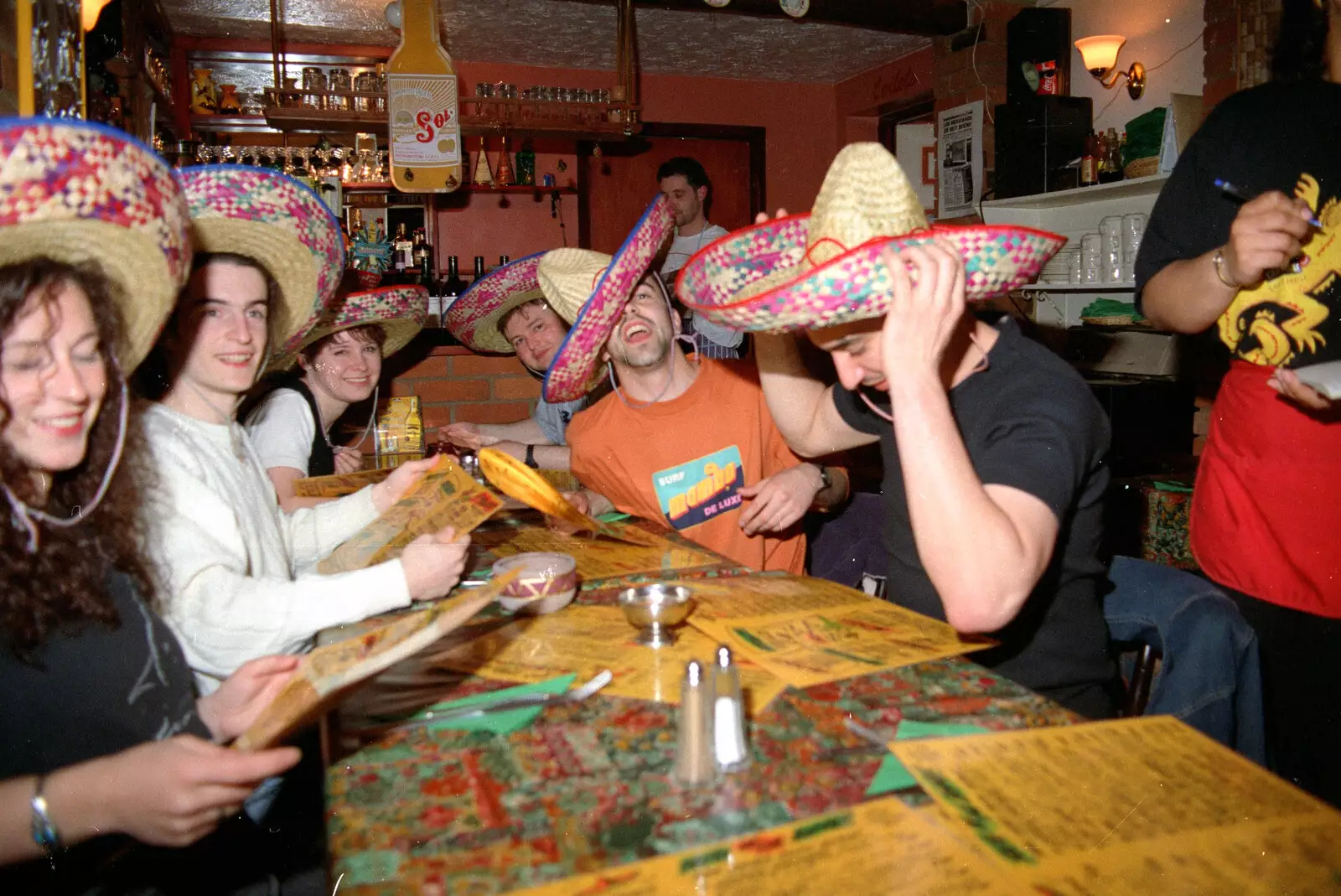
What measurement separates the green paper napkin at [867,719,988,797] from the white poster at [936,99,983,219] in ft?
20.1

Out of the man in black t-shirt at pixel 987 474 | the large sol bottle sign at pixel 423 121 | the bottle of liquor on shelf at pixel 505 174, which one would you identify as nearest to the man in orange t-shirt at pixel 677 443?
the man in black t-shirt at pixel 987 474

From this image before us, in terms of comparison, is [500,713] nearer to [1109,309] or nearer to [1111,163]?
[1109,309]

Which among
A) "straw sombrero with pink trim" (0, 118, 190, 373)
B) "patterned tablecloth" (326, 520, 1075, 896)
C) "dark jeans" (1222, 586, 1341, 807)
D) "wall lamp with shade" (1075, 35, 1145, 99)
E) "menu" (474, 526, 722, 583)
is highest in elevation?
"wall lamp with shade" (1075, 35, 1145, 99)

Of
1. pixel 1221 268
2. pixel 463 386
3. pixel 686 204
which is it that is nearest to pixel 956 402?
pixel 1221 268

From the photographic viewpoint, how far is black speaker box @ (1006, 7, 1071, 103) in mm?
5672

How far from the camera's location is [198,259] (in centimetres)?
183

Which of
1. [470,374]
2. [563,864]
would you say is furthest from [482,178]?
[563,864]

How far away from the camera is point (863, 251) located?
3.93ft

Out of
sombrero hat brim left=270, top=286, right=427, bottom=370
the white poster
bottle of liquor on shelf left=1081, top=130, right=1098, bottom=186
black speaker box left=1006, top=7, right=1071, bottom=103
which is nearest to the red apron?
sombrero hat brim left=270, top=286, right=427, bottom=370

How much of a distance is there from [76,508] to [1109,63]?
19.7 ft

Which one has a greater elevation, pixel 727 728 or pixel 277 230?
pixel 277 230

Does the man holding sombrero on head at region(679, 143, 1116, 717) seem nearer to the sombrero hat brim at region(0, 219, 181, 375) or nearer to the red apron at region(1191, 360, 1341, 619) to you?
the red apron at region(1191, 360, 1341, 619)

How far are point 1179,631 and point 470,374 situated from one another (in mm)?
3624

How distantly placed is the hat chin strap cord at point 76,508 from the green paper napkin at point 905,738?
116 centimetres
